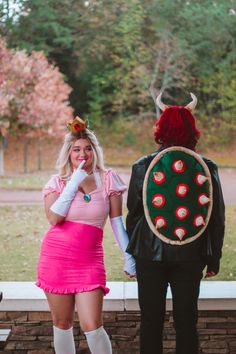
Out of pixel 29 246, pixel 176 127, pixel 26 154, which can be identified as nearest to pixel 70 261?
pixel 176 127

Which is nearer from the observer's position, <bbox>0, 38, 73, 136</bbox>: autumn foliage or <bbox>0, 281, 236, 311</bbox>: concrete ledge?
<bbox>0, 281, 236, 311</bbox>: concrete ledge

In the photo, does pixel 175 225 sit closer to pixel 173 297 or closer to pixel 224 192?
pixel 173 297

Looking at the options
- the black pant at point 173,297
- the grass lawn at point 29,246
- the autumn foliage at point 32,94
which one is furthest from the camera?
the autumn foliage at point 32,94

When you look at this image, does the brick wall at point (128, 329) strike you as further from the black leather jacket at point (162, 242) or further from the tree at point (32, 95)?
the tree at point (32, 95)

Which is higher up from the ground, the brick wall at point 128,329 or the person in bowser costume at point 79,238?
the person in bowser costume at point 79,238

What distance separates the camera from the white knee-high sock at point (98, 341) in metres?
2.47

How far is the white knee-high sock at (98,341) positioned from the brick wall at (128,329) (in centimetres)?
46

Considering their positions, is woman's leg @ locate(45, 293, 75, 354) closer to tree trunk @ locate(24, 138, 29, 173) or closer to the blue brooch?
the blue brooch

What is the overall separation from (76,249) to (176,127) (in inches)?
25.1

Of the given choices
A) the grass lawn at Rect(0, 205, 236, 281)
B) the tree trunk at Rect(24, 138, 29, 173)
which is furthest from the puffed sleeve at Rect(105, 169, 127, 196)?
the tree trunk at Rect(24, 138, 29, 173)

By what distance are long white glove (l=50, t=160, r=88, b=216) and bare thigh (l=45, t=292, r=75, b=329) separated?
1.11 feet

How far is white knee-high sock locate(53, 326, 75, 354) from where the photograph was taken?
2.55 metres

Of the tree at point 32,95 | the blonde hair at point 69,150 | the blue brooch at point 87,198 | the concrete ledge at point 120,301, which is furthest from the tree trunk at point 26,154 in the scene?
the blue brooch at point 87,198

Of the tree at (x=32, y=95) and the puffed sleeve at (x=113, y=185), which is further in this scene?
the tree at (x=32, y=95)
